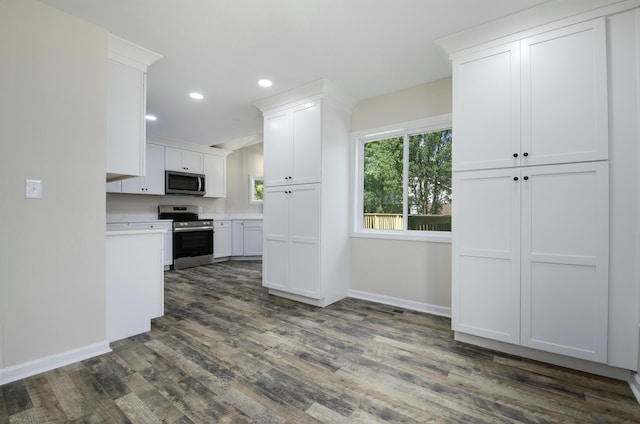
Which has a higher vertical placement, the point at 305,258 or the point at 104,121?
the point at 104,121

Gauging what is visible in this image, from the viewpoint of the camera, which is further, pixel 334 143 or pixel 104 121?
Answer: pixel 334 143

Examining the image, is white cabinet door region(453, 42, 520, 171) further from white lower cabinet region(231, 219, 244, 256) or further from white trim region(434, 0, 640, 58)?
white lower cabinet region(231, 219, 244, 256)

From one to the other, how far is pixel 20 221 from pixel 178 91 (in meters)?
2.08

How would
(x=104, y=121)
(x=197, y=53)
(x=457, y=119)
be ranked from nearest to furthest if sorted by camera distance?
(x=104, y=121)
(x=457, y=119)
(x=197, y=53)

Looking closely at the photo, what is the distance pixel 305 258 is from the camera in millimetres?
3283

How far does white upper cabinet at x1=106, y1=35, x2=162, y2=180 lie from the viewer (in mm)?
→ 2287

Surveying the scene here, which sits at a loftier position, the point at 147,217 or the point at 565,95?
the point at 565,95

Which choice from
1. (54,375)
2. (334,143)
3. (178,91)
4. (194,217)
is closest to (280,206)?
(334,143)

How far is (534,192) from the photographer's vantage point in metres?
2.01

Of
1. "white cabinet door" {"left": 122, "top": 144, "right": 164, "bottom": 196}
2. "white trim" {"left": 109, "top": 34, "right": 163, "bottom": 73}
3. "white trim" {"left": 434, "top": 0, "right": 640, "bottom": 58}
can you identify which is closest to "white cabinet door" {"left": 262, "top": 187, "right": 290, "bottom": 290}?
"white trim" {"left": 109, "top": 34, "right": 163, "bottom": 73}

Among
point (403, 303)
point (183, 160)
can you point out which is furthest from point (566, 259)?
point (183, 160)

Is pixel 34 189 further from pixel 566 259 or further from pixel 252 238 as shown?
pixel 252 238

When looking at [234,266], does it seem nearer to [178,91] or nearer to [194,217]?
[194,217]

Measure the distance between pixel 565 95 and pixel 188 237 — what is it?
5.47 m
